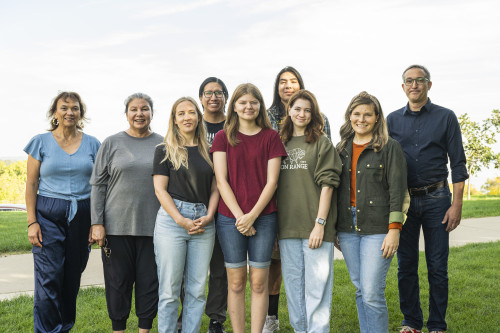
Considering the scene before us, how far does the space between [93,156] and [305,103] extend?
6.41 feet

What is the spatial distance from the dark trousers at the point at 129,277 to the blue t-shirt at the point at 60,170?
54 cm

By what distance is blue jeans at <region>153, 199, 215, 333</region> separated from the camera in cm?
355

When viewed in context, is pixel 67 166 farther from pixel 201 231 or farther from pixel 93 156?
pixel 201 231

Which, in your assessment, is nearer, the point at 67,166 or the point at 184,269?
the point at 184,269

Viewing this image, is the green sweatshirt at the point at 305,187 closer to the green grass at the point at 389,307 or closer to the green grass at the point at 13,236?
the green grass at the point at 389,307

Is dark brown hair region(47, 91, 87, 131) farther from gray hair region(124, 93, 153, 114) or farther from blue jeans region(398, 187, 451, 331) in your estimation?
blue jeans region(398, 187, 451, 331)

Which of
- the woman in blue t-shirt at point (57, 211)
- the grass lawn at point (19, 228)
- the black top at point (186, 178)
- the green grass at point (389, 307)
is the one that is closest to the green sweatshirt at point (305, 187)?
the black top at point (186, 178)

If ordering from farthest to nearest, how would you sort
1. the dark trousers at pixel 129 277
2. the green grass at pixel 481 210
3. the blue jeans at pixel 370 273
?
A: the green grass at pixel 481 210
the dark trousers at pixel 129 277
the blue jeans at pixel 370 273

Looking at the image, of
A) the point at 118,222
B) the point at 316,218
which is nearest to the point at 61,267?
the point at 118,222

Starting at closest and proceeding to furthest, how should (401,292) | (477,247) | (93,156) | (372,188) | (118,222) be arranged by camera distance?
(372,188), (118,222), (93,156), (401,292), (477,247)

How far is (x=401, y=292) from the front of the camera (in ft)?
14.4

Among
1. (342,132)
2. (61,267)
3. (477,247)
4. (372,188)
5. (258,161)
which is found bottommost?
(477,247)

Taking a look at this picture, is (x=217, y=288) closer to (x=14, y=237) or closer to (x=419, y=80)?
(x=419, y=80)

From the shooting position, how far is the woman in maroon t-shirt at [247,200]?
3.48 m
